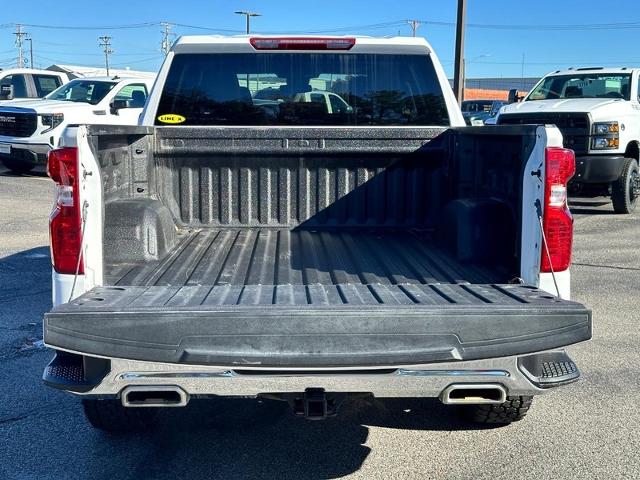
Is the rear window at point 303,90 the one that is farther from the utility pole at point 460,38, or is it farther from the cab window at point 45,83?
the utility pole at point 460,38

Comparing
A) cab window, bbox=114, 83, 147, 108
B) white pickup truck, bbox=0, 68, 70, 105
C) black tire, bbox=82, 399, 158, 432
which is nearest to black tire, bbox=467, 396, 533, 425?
black tire, bbox=82, 399, 158, 432

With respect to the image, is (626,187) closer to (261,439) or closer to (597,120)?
(597,120)

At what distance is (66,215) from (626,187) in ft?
36.1

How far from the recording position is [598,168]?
12.0 m

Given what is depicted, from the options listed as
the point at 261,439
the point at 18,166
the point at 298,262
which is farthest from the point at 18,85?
the point at 261,439

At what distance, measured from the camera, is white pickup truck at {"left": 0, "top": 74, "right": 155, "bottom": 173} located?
15.3m

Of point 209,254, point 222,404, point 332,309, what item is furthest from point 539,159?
point 222,404

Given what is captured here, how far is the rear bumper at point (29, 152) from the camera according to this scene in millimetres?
15320

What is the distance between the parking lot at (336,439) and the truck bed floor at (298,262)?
3.09 ft

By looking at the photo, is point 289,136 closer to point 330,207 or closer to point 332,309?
point 330,207

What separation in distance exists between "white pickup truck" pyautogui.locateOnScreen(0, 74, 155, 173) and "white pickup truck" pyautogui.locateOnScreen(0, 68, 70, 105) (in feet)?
6.82

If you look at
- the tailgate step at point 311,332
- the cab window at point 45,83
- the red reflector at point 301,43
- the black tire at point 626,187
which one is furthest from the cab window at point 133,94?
the tailgate step at point 311,332

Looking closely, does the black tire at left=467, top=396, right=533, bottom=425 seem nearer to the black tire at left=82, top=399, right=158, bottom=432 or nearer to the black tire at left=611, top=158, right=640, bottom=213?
the black tire at left=82, top=399, right=158, bottom=432

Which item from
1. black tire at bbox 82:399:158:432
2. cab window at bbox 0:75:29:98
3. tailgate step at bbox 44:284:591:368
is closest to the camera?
tailgate step at bbox 44:284:591:368
